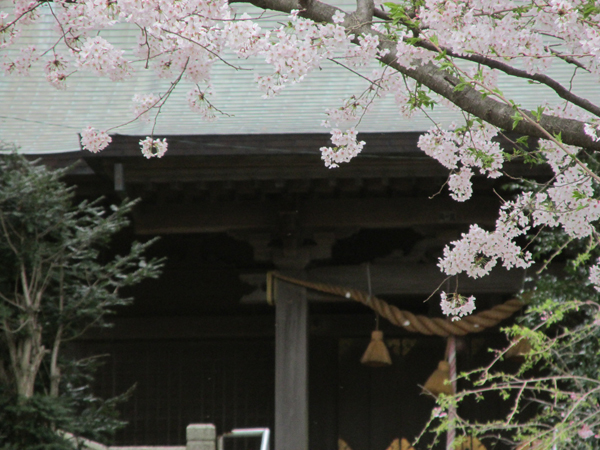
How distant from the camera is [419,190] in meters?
5.84

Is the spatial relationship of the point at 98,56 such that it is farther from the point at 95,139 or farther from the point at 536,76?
the point at 536,76

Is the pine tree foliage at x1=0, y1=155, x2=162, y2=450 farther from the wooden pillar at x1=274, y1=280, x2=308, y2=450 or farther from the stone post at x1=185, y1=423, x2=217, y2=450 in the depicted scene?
the wooden pillar at x1=274, y1=280, x2=308, y2=450

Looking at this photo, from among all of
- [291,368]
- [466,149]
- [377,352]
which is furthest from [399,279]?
[466,149]

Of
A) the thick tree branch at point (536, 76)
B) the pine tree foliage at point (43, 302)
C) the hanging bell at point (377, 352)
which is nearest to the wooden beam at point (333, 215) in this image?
the pine tree foliage at point (43, 302)

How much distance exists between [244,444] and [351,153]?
4849 mm

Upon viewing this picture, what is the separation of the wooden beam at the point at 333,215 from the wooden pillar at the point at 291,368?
0.50 metres

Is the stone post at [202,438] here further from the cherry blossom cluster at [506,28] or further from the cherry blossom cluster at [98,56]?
the cherry blossom cluster at [506,28]

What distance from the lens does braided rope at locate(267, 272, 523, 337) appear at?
5988 millimetres

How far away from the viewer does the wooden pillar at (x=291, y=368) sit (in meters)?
5.70

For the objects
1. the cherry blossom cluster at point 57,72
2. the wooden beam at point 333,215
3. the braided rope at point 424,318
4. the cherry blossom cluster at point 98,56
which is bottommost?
the braided rope at point 424,318

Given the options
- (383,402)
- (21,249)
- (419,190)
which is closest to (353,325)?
(383,402)

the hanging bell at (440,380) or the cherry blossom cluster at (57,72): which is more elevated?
the cherry blossom cluster at (57,72)

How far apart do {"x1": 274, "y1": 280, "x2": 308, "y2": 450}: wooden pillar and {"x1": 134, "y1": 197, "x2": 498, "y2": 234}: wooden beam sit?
498mm

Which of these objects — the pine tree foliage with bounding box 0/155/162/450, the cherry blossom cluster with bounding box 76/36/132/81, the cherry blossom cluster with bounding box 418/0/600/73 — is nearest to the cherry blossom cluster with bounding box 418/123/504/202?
the cherry blossom cluster with bounding box 418/0/600/73
